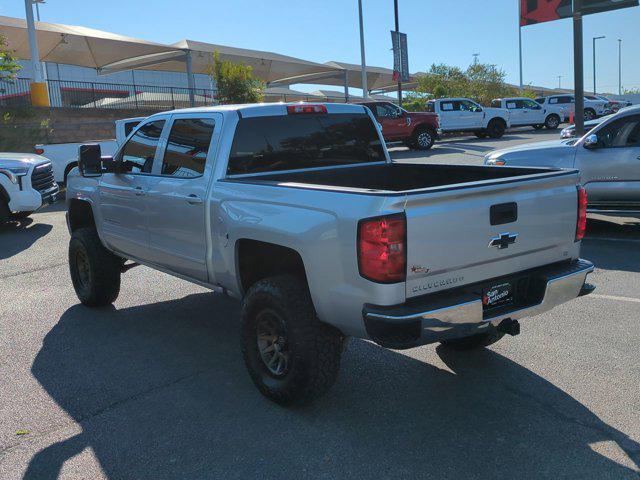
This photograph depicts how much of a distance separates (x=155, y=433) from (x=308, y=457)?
3.15 ft

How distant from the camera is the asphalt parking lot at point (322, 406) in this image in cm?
328

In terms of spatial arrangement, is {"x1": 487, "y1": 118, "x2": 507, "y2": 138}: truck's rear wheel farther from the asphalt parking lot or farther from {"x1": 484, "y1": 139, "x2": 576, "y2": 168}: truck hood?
the asphalt parking lot

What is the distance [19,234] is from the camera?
10.9 m

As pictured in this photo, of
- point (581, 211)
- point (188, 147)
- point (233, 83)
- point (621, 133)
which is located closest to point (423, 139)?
point (233, 83)

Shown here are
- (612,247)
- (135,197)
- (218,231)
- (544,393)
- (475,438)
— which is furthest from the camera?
(612,247)

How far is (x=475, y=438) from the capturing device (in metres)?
3.49

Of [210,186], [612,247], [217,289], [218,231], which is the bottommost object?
[612,247]

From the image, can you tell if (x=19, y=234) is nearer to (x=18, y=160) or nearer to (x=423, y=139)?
(x=18, y=160)

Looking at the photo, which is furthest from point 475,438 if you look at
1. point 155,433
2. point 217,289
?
point 217,289

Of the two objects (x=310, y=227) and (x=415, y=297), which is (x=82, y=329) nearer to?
(x=310, y=227)

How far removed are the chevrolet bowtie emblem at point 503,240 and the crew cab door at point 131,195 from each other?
2991 mm

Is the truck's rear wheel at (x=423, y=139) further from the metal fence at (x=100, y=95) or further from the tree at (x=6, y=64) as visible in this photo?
the tree at (x=6, y=64)

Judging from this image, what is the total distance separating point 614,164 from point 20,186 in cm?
980

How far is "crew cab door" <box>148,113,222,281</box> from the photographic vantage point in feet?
15.1
